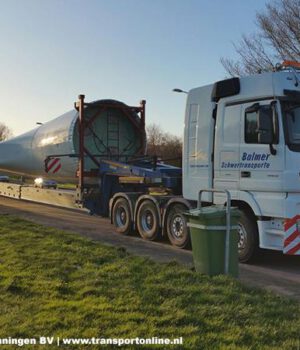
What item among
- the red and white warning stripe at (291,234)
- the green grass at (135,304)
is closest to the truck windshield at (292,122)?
the red and white warning stripe at (291,234)

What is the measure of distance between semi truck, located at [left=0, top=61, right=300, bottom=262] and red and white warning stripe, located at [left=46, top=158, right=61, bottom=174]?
0.15 ft

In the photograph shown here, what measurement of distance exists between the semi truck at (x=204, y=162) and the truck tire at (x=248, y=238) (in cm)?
2

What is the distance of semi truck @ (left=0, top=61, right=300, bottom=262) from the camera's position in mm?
8672

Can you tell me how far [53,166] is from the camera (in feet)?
50.9

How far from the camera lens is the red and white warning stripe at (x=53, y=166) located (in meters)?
15.3

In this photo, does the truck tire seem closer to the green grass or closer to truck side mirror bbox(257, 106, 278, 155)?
→ truck side mirror bbox(257, 106, 278, 155)

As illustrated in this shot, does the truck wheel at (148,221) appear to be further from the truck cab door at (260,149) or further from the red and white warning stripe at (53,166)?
the red and white warning stripe at (53,166)

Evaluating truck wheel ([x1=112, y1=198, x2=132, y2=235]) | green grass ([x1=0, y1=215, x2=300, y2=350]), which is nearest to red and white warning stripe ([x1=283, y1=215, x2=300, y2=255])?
green grass ([x1=0, y1=215, x2=300, y2=350])

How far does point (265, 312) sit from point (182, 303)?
2.99ft

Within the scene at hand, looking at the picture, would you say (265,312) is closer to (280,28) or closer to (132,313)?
(132,313)

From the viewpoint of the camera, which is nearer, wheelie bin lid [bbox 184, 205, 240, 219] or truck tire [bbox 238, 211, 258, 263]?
wheelie bin lid [bbox 184, 205, 240, 219]

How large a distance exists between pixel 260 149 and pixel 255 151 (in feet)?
0.41

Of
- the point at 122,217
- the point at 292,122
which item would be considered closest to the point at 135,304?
the point at 292,122

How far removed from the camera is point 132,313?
5.45 m
